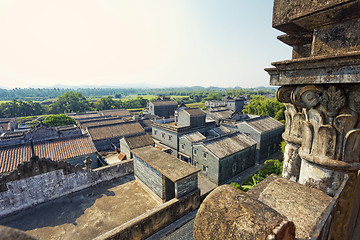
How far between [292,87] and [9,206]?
64.1 ft

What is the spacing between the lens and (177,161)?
1532cm

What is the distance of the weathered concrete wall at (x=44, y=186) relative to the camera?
511 inches

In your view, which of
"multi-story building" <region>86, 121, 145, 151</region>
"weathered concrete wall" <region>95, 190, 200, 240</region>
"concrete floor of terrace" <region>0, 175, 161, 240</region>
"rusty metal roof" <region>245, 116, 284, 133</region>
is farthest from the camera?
"multi-story building" <region>86, 121, 145, 151</region>

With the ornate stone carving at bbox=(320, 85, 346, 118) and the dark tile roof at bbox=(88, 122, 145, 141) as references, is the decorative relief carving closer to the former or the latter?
the ornate stone carving at bbox=(320, 85, 346, 118)

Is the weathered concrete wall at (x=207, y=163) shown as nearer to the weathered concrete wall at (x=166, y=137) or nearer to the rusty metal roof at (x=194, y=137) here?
the rusty metal roof at (x=194, y=137)

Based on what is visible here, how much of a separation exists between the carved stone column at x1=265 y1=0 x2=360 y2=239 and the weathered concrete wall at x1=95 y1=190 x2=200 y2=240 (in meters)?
10.6

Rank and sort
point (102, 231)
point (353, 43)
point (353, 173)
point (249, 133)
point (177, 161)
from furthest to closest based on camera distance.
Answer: point (249, 133)
point (177, 161)
point (102, 231)
point (353, 173)
point (353, 43)

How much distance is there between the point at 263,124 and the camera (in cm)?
3069

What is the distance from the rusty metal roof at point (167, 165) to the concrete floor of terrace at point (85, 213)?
10.0 ft

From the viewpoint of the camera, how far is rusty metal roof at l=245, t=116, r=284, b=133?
94.6ft

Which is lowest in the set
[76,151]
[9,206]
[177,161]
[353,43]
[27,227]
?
[27,227]

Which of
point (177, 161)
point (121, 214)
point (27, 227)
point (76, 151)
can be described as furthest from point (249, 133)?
point (27, 227)

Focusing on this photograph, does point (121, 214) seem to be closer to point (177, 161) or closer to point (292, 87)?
point (177, 161)

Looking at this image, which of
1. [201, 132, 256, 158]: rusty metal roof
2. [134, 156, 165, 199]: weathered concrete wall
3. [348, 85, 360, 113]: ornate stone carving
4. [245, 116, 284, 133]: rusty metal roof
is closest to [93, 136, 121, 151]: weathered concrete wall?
[134, 156, 165, 199]: weathered concrete wall
